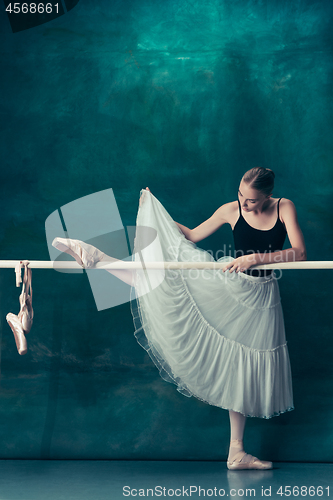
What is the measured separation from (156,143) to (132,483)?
2.05 m

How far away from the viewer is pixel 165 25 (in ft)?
9.89

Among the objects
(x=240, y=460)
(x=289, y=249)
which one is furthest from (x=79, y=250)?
(x=240, y=460)

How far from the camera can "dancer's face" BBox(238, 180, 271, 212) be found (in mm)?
2408

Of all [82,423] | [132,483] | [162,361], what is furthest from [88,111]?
[132,483]

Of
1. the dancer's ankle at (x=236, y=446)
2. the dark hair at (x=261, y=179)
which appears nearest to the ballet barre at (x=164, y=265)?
the dark hair at (x=261, y=179)

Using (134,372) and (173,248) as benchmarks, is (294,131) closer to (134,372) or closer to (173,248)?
(173,248)

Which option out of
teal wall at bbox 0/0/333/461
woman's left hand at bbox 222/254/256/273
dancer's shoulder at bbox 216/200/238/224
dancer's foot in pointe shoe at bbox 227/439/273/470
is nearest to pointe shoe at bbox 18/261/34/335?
teal wall at bbox 0/0/333/461

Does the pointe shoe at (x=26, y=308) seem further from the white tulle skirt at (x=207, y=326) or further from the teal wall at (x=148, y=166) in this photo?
the teal wall at (x=148, y=166)

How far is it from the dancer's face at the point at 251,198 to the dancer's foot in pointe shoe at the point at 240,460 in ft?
4.36

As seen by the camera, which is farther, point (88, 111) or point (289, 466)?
point (88, 111)

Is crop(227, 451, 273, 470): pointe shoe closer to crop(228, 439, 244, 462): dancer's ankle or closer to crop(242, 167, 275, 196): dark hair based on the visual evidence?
crop(228, 439, 244, 462): dancer's ankle

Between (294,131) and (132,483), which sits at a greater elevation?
(294,131)

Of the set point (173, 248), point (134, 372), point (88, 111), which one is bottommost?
point (134, 372)

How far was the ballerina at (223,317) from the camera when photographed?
246cm
